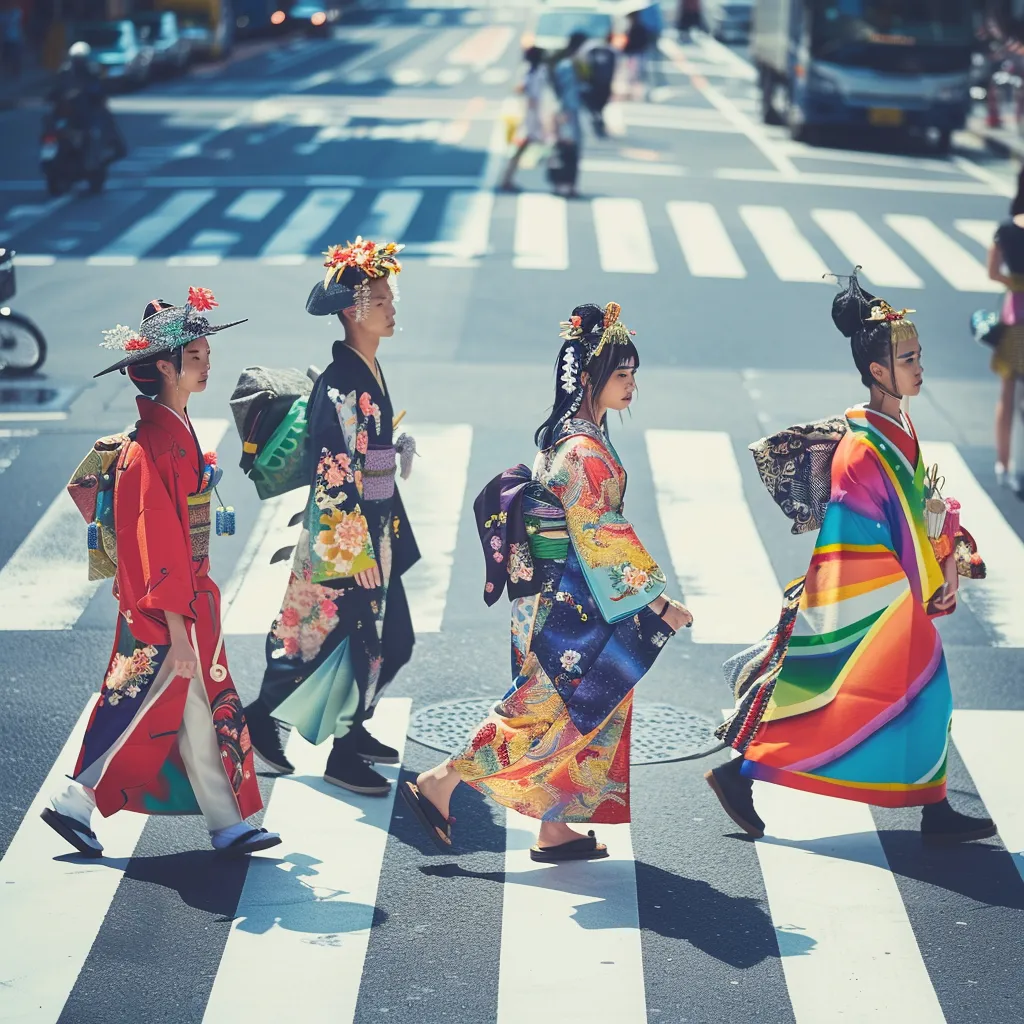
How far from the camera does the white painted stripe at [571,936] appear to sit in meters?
4.93

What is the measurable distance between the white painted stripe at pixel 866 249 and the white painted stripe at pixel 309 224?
5.39m

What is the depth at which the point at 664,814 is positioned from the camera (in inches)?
247

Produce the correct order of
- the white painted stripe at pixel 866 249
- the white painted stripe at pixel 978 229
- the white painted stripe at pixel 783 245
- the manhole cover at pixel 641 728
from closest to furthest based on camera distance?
the manhole cover at pixel 641 728, the white painted stripe at pixel 866 249, the white painted stripe at pixel 783 245, the white painted stripe at pixel 978 229

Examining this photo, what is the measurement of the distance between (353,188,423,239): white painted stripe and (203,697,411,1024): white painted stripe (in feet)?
40.5

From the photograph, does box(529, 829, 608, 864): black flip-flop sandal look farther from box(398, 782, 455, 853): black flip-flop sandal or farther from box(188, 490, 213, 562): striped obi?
box(188, 490, 213, 562): striped obi

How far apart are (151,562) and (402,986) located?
1.55m

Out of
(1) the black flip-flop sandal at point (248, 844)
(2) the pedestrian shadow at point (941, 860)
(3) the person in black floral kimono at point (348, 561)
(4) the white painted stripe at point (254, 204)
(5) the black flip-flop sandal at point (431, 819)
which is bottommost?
(4) the white painted stripe at point (254, 204)

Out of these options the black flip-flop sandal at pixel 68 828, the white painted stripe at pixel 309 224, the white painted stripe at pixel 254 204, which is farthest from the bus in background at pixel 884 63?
the black flip-flop sandal at pixel 68 828

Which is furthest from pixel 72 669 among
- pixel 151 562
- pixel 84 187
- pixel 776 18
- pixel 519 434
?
pixel 776 18

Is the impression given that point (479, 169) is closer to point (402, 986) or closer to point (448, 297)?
point (448, 297)

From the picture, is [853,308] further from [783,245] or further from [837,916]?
[783,245]

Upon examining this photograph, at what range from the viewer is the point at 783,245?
59.3 ft

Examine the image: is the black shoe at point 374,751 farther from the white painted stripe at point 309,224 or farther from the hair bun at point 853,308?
the white painted stripe at point 309,224

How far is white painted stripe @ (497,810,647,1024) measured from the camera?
493 cm
